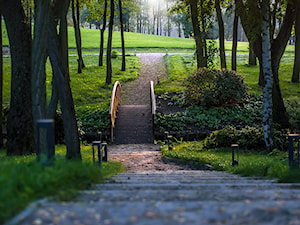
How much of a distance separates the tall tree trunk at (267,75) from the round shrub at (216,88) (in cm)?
892

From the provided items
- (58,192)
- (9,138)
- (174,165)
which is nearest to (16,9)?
(9,138)

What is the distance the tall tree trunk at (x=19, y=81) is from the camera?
43.2 feet

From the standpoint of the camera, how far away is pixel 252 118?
71.8 feet

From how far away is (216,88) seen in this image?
23.1 meters

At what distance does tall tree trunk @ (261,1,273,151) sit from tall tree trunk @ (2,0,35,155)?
680cm

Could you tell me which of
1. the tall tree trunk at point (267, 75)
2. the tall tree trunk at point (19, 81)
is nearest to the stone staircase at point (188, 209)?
the tall tree trunk at point (267, 75)

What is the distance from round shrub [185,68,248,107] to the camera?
75.5ft

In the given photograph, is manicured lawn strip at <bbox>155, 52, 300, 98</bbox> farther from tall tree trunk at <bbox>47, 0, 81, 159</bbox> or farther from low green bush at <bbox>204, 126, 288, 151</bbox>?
tall tree trunk at <bbox>47, 0, 81, 159</bbox>

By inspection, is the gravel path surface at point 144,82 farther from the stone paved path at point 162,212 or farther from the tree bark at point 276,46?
the stone paved path at point 162,212

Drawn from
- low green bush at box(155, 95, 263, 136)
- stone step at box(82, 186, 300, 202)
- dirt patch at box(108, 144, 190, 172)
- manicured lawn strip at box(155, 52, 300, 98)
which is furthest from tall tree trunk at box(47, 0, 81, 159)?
manicured lawn strip at box(155, 52, 300, 98)

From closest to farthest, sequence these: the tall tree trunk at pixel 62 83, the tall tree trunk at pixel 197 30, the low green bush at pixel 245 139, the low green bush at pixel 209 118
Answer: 1. the tall tree trunk at pixel 62 83
2. the low green bush at pixel 245 139
3. the low green bush at pixel 209 118
4. the tall tree trunk at pixel 197 30

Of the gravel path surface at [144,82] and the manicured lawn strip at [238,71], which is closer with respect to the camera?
the gravel path surface at [144,82]

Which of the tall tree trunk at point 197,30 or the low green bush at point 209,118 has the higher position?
the tall tree trunk at point 197,30

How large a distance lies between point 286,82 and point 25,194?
27517 mm
